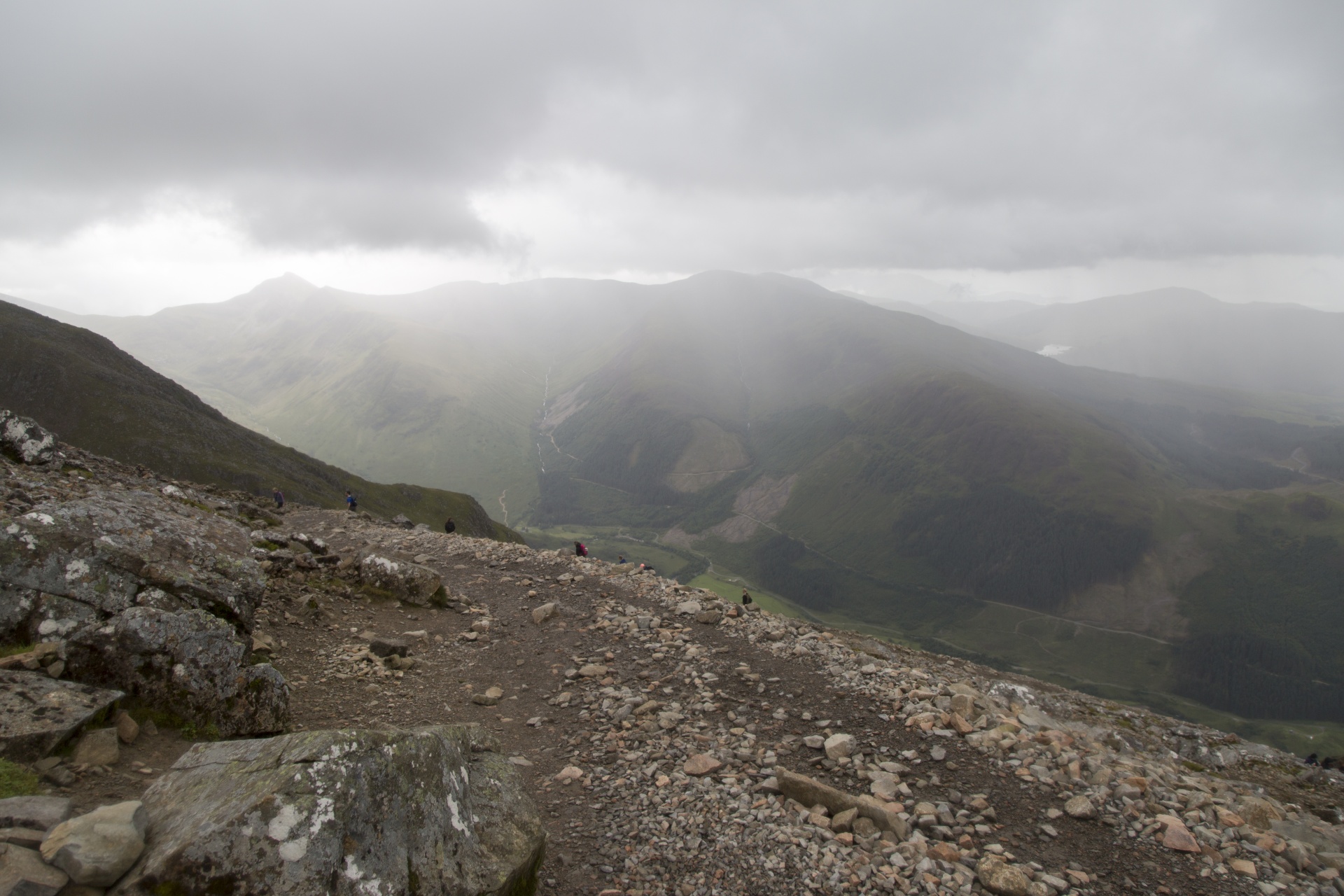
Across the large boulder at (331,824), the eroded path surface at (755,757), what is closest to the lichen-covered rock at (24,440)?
the eroded path surface at (755,757)

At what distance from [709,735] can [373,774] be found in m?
7.55

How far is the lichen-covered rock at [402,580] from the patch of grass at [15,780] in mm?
13325

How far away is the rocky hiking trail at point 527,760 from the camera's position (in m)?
Answer: 6.48

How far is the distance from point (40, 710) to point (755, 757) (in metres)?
10.7

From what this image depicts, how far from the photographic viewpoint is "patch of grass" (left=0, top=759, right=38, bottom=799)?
645 centimetres

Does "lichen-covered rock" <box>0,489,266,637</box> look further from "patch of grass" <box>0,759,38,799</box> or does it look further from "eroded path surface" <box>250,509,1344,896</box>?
"patch of grass" <box>0,759,38,799</box>

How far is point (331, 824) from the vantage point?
6.20 metres

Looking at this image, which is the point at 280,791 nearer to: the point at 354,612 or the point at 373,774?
the point at 373,774

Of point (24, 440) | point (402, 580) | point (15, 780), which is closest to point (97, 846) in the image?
point (15, 780)

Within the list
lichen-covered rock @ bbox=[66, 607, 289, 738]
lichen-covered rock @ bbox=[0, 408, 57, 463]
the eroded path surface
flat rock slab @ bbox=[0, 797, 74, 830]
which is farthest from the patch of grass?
lichen-covered rock @ bbox=[0, 408, 57, 463]

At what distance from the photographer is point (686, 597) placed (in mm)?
21219

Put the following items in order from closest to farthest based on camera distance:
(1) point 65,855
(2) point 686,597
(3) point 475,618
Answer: (1) point 65,855 → (3) point 475,618 → (2) point 686,597

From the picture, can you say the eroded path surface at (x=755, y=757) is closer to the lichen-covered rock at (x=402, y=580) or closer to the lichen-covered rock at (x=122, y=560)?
the lichen-covered rock at (x=402, y=580)

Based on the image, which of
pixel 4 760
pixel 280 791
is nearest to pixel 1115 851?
pixel 280 791
